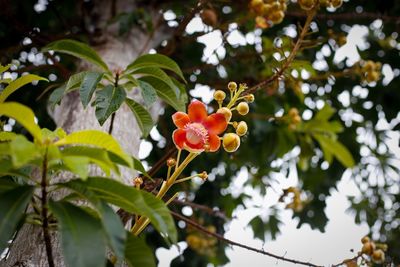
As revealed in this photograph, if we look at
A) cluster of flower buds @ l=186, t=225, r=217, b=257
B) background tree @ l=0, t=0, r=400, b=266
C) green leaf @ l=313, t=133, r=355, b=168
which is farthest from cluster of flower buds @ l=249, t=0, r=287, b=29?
cluster of flower buds @ l=186, t=225, r=217, b=257

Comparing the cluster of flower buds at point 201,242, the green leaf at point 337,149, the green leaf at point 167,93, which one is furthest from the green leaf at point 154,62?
the cluster of flower buds at point 201,242

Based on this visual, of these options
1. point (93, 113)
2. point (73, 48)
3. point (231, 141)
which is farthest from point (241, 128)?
point (93, 113)

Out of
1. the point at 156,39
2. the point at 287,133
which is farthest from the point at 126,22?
the point at 287,133

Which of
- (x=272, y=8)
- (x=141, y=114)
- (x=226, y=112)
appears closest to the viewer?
(x=226, y=112)

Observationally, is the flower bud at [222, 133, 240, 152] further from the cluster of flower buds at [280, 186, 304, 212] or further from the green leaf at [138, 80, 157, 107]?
the cluster of flower buds at [280, 186, 304, 212]

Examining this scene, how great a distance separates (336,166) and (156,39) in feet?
4.29

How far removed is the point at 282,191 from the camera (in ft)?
4.87

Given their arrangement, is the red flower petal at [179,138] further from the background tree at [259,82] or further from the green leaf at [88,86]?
Answer: the background tree at [259,82]

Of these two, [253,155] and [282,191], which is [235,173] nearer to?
[253,155]

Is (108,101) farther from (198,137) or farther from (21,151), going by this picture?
(21,151)

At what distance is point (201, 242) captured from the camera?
7.55 ft

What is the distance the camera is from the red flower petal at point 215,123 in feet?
2.36

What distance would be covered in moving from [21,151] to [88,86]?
16.2 inches

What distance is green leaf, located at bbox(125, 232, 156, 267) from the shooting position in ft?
1.99
